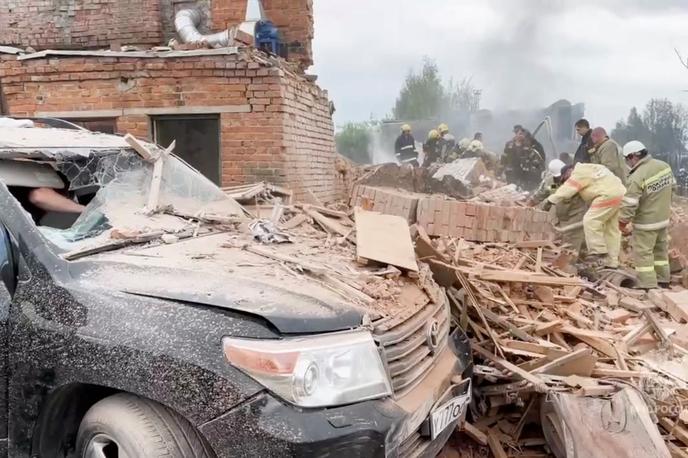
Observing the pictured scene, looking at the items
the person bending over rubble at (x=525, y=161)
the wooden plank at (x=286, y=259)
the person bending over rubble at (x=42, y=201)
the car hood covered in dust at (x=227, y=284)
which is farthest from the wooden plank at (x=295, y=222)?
the person bending over rubble at (x=525, y=161)

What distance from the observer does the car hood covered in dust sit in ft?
7.06

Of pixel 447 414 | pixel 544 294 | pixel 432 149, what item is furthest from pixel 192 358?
pixel 432 149

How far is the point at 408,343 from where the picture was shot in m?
2.46

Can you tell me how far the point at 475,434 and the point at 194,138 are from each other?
244 inches

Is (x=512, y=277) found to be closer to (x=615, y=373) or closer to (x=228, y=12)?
(x=615, y=373)

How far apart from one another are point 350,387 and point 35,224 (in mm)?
1589

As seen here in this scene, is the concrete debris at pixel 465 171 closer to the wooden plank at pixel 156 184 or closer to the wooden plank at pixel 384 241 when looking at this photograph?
the wooden plank at pixel 384 241

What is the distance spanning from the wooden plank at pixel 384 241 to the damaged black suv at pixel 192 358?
36cm

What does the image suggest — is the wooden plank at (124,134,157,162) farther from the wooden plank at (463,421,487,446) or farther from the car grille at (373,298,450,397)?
the wooden plank at (463,421,487,446)

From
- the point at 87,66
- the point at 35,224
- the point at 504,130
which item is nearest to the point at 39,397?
the point at 35,224

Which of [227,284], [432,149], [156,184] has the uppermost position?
[432,149]

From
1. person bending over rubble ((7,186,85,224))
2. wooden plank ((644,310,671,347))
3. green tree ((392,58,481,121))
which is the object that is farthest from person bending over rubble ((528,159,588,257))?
green tree ((392,58,481,121))

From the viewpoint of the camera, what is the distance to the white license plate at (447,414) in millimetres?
2436

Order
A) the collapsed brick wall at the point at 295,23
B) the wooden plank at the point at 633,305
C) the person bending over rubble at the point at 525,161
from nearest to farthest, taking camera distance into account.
Result: 1. the wooden plank at the point at 633,305
2. the collapsed brick wall at the point at 295,23
3. the person bending over rubble at the point at 525,161
